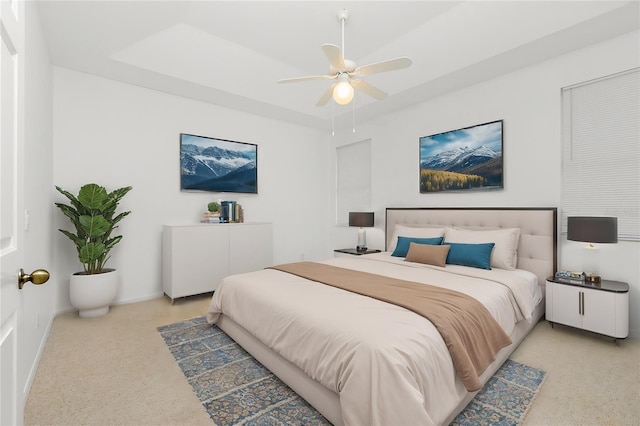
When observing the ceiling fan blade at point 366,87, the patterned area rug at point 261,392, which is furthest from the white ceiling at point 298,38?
the patterned area rug at point 261,392

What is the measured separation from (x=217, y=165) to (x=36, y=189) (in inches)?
88.0

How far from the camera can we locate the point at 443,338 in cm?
161

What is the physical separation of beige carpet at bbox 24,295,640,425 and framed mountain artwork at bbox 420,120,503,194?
174 cm

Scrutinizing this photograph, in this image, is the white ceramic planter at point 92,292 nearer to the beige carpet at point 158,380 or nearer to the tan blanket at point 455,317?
the beige carpet at point 158,380

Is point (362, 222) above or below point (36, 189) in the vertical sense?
below

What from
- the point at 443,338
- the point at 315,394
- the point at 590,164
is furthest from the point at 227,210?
the point at 590,164

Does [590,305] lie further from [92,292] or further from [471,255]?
[92,292]

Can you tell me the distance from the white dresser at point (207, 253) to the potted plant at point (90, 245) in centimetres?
64

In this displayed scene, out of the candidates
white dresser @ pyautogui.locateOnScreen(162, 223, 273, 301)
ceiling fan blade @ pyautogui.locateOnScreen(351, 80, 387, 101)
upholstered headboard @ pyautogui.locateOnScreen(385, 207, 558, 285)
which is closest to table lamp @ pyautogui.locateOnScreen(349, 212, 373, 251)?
upholstered headboard @ pyautogui.locateOnScreen(385, 207, 558, 285)

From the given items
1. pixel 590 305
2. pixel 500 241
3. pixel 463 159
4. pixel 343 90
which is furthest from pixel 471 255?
pixel 343 90

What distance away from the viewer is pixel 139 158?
384 cm

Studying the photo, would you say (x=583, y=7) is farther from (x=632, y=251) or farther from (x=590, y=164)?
(x=632, y=251)

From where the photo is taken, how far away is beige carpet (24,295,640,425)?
5.63ft

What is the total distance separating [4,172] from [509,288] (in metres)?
3.02
